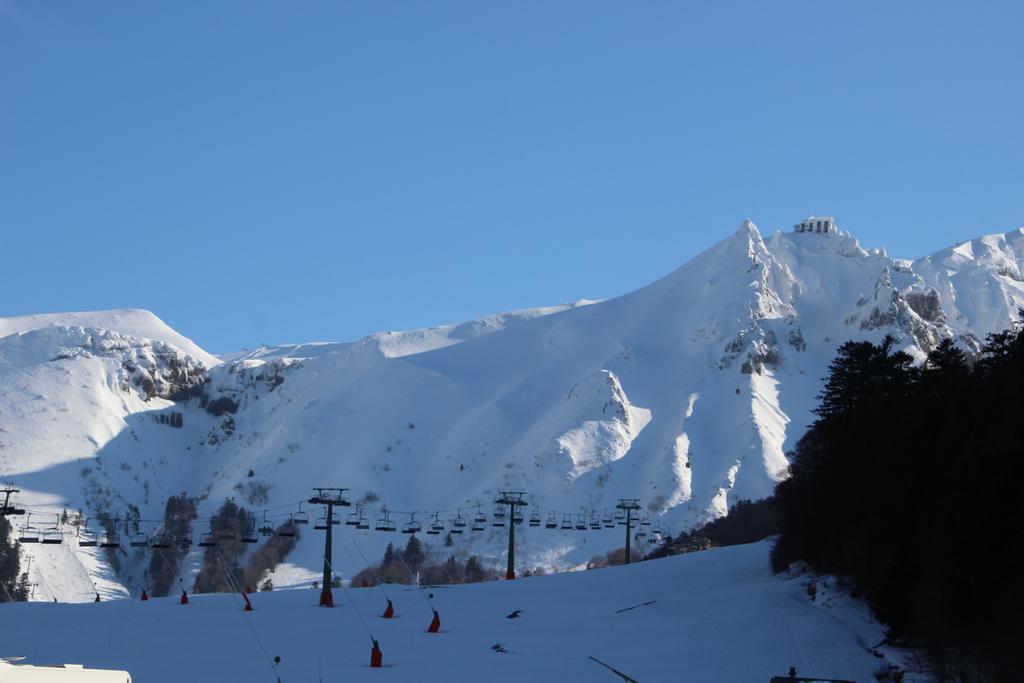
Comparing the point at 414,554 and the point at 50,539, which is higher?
the point at 50,539

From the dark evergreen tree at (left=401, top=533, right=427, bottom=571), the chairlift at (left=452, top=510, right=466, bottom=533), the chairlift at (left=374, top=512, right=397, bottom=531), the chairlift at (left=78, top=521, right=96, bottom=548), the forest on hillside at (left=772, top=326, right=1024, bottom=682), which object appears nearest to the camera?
the forest on hillside at (left=772, top=326, right=1024, bottom=682)

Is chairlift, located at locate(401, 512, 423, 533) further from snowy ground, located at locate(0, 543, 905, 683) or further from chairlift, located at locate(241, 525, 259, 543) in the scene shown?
snowy ground, located at locate(0, 543, 905, 683)

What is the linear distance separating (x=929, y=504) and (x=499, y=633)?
16472 mm

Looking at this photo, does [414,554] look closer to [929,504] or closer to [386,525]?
[386,525]

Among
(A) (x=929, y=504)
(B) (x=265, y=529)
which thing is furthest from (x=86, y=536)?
(A) (x=929, y=504)

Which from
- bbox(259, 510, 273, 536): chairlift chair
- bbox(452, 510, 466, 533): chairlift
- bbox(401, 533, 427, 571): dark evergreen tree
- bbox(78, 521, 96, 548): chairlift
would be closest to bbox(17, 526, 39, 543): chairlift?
bbox(78, 521, 96, 548): chairlift

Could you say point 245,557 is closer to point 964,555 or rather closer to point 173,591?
point 173,591

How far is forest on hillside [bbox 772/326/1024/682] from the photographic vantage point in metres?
34.2

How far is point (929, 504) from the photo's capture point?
137 ft

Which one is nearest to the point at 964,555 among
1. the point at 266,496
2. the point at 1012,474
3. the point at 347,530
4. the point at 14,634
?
the point at 1012,474

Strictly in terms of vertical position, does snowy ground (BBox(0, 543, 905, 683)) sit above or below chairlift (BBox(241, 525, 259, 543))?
below

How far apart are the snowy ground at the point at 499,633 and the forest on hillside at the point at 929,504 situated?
231 cm

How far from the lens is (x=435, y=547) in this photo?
16062 centimetres

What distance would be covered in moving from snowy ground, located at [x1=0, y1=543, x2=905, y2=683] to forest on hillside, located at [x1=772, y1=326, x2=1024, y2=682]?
2308 mm
